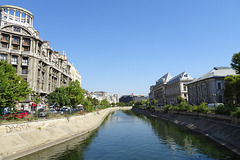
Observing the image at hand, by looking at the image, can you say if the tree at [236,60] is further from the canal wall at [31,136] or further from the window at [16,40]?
the window at [16,40]

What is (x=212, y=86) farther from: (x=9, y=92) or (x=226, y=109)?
(x=9, y=92)

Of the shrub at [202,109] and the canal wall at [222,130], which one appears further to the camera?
the shrub at [202,109]

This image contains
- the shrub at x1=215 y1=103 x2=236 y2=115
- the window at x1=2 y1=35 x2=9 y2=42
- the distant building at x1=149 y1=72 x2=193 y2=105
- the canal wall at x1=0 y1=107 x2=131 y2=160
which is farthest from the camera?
the distant building at x1=149 y1=72 x2=193 y2=105

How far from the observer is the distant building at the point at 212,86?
236 feet

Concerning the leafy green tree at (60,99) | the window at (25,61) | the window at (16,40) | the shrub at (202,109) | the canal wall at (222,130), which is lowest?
the canal wall at (222,130)

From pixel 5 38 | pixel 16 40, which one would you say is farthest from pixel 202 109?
pixel 5 38

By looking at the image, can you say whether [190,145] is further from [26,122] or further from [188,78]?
[188,78]

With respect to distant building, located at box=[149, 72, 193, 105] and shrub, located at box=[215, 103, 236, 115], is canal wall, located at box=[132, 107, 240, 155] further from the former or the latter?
distant building, located at box=[149, 72, 193, 105]

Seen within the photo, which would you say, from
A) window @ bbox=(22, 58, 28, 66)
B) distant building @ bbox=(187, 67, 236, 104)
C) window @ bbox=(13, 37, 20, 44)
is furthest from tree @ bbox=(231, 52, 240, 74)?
window @ bbox=(13, 37, 20, 44)

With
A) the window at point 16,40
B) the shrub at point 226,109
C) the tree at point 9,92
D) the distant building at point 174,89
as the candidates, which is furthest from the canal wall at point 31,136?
the distant building at point 174,89

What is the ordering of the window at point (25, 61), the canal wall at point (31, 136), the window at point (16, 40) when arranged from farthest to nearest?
the window at point (16, 40)
the window at point (25, 61)
the canal wall at point (31, 136)

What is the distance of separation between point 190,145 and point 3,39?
63479 mm

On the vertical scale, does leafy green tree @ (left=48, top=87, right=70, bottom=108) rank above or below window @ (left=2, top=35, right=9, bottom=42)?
below

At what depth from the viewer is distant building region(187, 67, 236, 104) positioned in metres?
71.8
